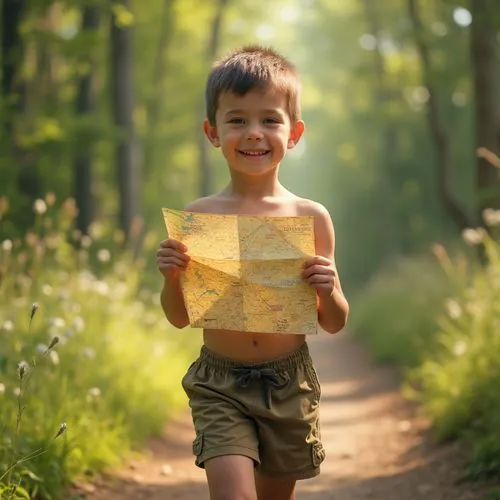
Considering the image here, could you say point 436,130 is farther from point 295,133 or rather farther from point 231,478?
point 231,478

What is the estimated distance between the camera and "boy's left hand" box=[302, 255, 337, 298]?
3.48 m

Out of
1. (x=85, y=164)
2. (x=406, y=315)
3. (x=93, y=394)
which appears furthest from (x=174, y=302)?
(x=85, y=164)

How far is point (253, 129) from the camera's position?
3.67 m

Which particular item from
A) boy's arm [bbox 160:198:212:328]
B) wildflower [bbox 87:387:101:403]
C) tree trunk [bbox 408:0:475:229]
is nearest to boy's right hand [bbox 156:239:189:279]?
boy's arm [bbox 160:198:212:328]

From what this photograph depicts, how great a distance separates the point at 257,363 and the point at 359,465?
3.61m

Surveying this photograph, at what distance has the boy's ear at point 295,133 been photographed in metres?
3.91

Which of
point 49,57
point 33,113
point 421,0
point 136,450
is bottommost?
point 136,450

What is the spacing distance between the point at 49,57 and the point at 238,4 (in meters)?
12.6

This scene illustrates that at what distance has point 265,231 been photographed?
3.49m

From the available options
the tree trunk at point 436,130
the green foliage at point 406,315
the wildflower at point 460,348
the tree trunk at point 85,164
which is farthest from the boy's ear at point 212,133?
the tree trunk at point 436,130

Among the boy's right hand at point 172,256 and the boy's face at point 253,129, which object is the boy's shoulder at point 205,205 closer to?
the boy's face at point 253,129

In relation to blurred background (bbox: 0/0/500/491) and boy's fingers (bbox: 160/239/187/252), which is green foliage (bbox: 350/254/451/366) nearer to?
blurred background (bbox: 0/0/500/491)

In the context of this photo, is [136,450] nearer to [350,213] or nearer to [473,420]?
[473,420]

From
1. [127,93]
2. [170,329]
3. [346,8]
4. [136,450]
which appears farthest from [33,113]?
[346,8]
